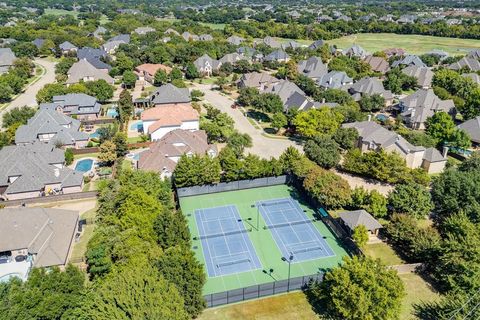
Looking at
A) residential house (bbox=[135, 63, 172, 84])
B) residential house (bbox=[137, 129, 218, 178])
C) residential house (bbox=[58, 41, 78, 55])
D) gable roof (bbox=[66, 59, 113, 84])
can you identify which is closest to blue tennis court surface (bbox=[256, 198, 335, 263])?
residential house (bbox=[137, 129, 218, 178])

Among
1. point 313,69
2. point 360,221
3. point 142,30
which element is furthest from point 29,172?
point 142,30

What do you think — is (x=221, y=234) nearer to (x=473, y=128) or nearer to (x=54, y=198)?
(x=54, y=198)

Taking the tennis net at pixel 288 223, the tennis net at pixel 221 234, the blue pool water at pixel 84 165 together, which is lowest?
the blue pool water at pixel 84 165

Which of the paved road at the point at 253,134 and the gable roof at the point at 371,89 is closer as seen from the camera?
the paved road at the point at 253,134

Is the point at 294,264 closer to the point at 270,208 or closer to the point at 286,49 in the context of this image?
the point at 270,208

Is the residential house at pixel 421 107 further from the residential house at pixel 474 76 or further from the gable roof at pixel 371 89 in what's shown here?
the residential house at pixel 474 76

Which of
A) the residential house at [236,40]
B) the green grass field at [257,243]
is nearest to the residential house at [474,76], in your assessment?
the green grass field at [257,243]
